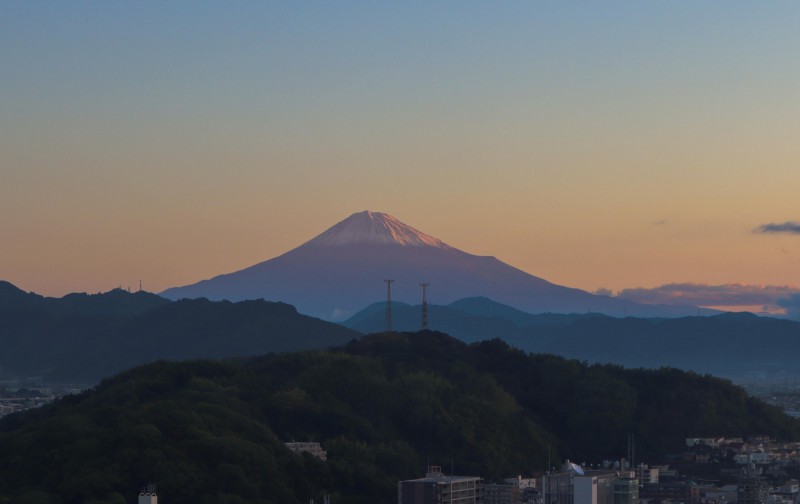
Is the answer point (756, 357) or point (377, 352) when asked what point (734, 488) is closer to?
point (377, 352)

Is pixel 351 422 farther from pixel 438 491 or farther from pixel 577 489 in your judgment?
pixel 577 489

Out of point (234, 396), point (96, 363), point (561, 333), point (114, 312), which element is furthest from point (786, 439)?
point (561, 333)

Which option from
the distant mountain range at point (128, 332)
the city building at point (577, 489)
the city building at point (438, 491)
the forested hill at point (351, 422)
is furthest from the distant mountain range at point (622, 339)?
the city building at point (577, 489)

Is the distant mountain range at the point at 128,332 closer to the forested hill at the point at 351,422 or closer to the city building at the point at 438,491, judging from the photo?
the forested hill at the point at 351,422

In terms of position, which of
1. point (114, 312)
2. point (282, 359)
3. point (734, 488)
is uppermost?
point (114, 312)

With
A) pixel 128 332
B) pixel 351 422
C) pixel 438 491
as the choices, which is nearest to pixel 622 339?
pixel 128 332

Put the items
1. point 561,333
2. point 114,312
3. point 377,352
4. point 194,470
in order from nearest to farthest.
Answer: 1. point 194,470
2. point 377,352
3. point 114,312
4. point 561,333

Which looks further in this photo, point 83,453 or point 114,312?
point 114,312
